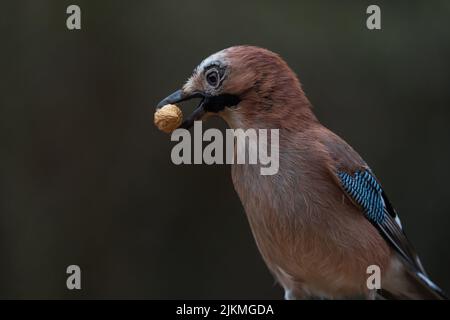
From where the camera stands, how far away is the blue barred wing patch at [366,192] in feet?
10.7

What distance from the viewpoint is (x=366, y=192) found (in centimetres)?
333

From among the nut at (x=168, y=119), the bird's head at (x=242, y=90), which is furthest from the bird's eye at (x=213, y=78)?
the nut at (x=168, y=119)

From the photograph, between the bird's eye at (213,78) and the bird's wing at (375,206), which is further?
the bird's wing at (375,206)

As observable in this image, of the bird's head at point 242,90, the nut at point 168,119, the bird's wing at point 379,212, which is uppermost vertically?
the bird's head at point 242,90

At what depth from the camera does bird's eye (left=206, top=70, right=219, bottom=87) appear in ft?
10.2

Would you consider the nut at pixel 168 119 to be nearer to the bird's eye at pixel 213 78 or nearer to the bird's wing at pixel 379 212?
the bird's eye at pixel 213 78

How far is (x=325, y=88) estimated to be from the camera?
199 inches

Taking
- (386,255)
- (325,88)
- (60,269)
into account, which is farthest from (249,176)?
(60,269)

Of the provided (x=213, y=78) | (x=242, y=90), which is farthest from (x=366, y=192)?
(x=213, y=78)

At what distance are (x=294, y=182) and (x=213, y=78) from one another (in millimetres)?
531

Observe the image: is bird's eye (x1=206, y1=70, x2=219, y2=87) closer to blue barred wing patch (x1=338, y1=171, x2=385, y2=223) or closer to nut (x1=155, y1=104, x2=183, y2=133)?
nut (x1=155, y1=104, x2=183, y2=133)

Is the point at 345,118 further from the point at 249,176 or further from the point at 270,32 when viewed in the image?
the point at 249,176

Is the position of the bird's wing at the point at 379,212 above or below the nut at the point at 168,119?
below

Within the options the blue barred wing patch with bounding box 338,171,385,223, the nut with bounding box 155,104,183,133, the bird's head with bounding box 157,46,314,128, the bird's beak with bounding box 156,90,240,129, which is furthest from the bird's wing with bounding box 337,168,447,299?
the nut with bounding box 155,104,183,133
